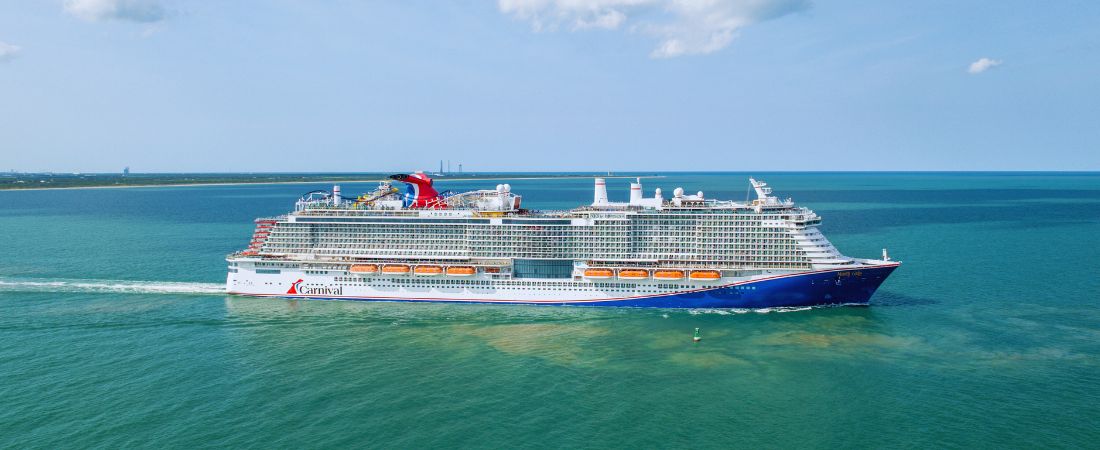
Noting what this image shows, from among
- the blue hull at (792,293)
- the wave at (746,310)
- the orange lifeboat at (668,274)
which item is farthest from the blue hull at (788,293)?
the orange lifeboat at (668,274)

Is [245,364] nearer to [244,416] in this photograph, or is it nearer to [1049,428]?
[244,416]

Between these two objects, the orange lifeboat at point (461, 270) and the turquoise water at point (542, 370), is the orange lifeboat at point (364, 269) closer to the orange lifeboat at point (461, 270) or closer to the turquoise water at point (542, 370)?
the turquoise water at point (542, 370)

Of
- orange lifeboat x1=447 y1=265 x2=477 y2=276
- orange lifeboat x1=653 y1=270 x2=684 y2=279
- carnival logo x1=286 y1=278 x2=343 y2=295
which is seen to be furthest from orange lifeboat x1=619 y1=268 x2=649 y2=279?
carnival logo x1=286 y1=278 x2=343 y2=295

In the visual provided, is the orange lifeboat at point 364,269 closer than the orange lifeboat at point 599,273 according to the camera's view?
No

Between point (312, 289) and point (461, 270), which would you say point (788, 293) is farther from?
point (312, 289)

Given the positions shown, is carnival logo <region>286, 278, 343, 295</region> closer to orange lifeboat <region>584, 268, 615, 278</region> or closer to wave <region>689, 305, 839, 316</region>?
orange lifeboat <region>584, 268, 615, 278</region>
